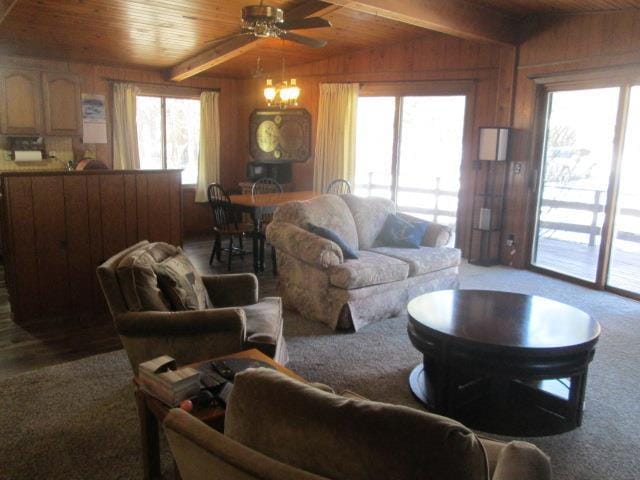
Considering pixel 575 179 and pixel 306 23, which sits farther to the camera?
pixel 575 179

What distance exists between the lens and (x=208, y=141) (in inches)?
330

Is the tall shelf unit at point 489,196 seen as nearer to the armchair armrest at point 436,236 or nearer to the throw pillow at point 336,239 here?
the armchair armrest at point 436,236

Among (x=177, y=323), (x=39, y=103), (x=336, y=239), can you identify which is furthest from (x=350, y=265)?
(x=39, y=103)

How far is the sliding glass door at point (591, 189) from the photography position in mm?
5109

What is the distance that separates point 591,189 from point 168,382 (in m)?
5.18


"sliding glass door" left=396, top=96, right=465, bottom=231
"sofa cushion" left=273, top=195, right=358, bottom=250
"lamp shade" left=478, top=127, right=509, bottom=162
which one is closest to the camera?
"sofa cushion" left=273, top=195, right=358, bottom=250

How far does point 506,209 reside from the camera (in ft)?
20.5

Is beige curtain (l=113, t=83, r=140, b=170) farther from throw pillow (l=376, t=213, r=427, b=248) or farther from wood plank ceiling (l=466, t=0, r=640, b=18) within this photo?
wood plank ceiling (l=466, t=0, r=640, b=18)

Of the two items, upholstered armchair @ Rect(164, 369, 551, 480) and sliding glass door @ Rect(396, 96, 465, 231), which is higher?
sliding glass door @ Rect(396, 96, 465, 231)

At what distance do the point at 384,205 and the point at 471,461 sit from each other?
4.29 m

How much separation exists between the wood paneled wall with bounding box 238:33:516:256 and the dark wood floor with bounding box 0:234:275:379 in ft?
15.0

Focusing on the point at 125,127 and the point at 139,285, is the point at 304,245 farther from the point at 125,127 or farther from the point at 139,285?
the point at 125,127

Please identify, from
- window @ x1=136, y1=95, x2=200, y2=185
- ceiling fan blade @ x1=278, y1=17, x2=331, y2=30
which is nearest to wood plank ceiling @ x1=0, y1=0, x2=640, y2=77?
ceiling fan blade @ x1=278, y1=17, x2=331, y2=30

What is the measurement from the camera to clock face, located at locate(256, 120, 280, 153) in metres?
8.46
